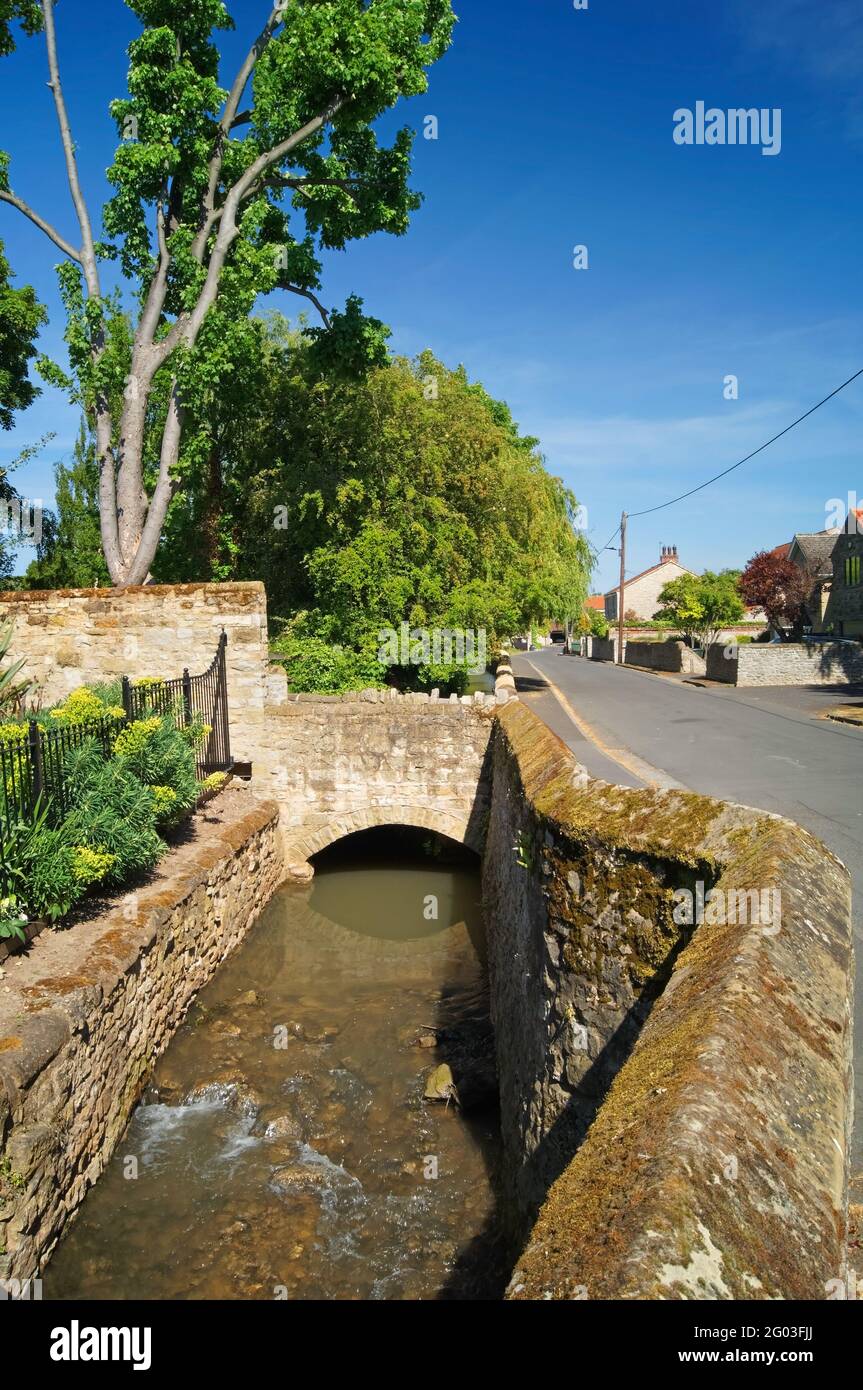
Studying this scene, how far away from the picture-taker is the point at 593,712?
2002 cm

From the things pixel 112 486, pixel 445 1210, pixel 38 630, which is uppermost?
pixel 112 486

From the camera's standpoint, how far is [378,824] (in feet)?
44.1

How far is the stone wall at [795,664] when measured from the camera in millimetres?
29359

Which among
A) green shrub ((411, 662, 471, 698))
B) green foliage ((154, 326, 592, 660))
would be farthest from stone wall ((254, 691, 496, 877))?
green foliage ((154, 326, 592, 660))

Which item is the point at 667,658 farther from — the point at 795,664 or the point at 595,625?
the point at 595,625

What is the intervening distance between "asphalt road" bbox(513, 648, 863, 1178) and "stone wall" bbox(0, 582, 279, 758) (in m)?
5.57

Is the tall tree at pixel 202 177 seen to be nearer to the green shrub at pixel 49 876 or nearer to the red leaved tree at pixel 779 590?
the green shrub at pixel 49 876

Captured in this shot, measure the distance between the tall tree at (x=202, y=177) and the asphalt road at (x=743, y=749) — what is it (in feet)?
31.2

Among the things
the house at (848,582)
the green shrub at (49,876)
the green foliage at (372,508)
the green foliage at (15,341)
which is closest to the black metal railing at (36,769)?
the green shrub at (49,876)

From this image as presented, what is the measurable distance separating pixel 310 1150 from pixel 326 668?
31.3 feet

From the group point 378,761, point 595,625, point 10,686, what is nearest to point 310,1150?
point 378,761

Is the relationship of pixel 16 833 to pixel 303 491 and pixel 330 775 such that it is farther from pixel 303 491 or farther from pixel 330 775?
pixel 303 491

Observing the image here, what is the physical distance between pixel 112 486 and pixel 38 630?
337 cm
